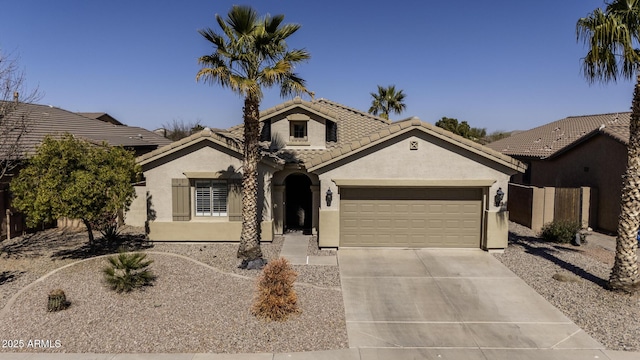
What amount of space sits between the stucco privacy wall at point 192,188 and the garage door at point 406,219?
3.04m

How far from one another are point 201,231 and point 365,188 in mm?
6265

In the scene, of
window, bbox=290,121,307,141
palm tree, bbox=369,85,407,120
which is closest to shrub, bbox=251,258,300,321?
window, bbox=290,121,307,141

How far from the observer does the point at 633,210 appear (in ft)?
34.8

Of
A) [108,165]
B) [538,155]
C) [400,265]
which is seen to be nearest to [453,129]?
[538,155]

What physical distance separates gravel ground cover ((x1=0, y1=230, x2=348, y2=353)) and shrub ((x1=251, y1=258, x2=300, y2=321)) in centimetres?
23

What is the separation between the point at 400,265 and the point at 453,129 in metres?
37.6

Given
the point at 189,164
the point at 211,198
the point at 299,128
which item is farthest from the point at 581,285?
the point at 189,164

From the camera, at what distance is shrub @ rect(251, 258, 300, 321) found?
30.4ft

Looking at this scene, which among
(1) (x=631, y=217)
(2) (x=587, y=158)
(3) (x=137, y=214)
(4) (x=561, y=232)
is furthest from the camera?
(2) (x=587, y=158)

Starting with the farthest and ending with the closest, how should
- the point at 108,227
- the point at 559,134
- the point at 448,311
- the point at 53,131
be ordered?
1. the point at 559,134
2. the point at 53,131
3. the point at 108,227
4. the point at 448,311

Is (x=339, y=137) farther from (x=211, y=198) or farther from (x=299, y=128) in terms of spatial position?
(x=211, y=198)

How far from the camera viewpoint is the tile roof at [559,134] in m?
22.1

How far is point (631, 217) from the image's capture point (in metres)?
10.6

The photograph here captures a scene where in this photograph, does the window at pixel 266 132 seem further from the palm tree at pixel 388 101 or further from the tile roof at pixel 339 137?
the palm tree at pixel 388 101
